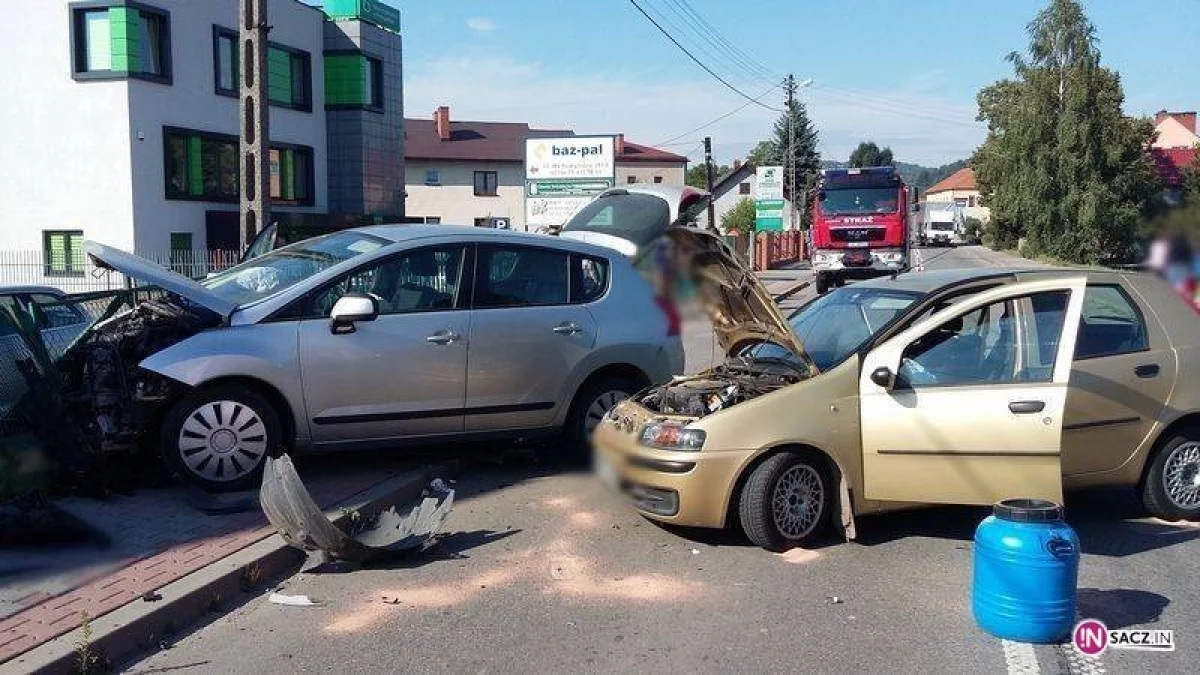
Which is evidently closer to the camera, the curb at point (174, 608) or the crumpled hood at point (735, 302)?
the curb at point (174, 608)

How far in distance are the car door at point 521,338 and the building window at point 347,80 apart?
30272 millimetres

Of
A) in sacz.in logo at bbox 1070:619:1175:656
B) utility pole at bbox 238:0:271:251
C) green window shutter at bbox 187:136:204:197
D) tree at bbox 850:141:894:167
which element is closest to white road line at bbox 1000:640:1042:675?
in sacz.in logo at bbox 1070:619:1175:656

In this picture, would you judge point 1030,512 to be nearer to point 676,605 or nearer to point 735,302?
point 676,605

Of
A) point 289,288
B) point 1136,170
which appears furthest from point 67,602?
point 1136,170

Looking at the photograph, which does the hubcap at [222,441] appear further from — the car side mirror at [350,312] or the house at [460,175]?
the house at [460,175]

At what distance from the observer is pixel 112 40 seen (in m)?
26.9

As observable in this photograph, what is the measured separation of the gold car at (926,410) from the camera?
18.9ft

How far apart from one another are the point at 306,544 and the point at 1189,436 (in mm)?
5250

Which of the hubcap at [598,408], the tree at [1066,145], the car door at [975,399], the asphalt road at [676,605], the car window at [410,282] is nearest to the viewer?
the tree at [1066,145]

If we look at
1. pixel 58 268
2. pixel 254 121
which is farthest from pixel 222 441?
pixel 58 268

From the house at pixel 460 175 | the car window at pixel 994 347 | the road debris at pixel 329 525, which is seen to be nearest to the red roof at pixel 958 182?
the house at pixel 460 175

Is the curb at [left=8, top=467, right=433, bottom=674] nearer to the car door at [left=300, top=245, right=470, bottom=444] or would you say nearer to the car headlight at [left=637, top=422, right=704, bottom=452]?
the car door at [left=300, top=245, right=470, bottom=444]

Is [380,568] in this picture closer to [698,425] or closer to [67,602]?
[67,602]

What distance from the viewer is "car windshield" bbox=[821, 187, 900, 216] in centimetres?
2738
